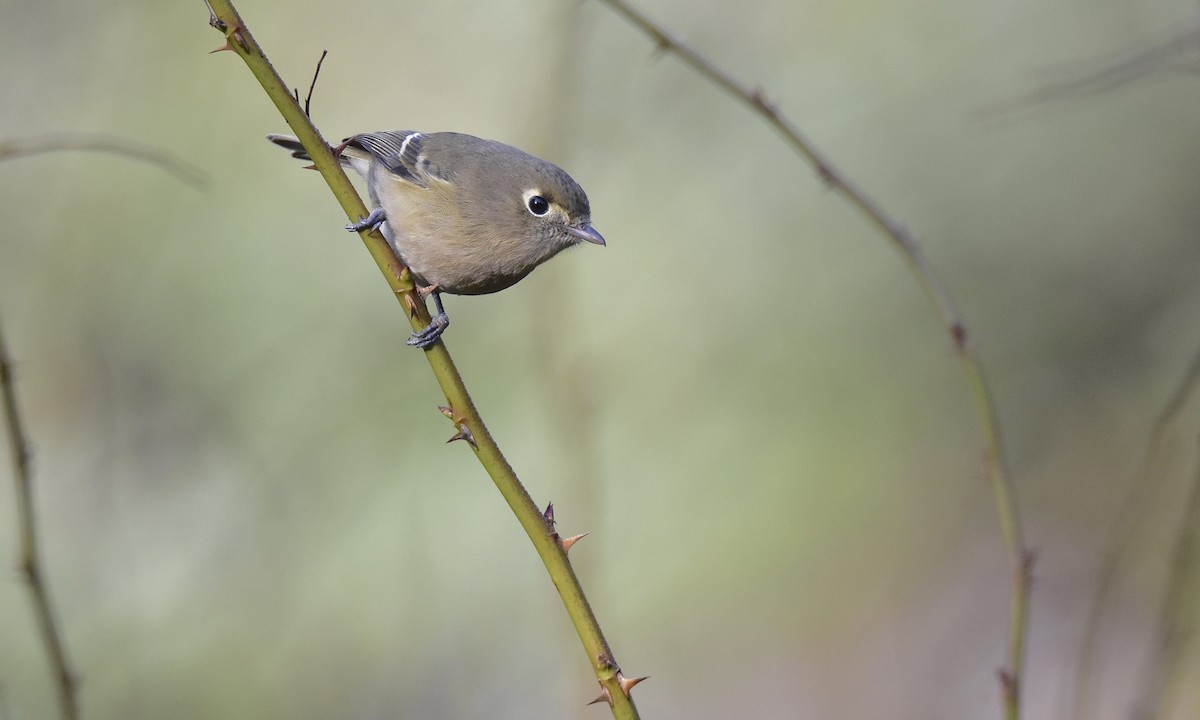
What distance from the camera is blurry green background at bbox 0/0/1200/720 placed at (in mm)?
5414

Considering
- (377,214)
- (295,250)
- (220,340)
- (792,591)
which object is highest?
(295,250)

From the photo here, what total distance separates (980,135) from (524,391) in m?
3.74

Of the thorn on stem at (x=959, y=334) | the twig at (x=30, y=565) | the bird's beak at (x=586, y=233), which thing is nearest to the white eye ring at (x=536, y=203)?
the bird's beak at (x=586, y=233)

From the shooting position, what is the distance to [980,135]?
732cm

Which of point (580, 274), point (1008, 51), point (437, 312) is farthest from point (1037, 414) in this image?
point (437, 312)

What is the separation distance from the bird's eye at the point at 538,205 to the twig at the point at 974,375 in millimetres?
1230

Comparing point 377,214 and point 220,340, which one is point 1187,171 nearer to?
point 377,214

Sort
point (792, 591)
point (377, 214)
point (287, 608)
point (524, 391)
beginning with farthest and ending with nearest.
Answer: point (792, 591) < point (524, 391) < point (287, 608) < point (377, 214)

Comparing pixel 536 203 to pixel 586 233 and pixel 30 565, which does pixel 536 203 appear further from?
pixel 30 565

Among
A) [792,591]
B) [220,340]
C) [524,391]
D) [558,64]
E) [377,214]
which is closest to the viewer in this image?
[558,64]

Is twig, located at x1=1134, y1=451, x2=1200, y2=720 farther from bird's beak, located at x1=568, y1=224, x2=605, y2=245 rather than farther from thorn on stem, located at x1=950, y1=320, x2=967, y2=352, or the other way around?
bird's beak, located at x1=568, y1=224, x2=605, y2=245

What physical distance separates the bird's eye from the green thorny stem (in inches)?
56.8

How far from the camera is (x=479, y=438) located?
7.07ft

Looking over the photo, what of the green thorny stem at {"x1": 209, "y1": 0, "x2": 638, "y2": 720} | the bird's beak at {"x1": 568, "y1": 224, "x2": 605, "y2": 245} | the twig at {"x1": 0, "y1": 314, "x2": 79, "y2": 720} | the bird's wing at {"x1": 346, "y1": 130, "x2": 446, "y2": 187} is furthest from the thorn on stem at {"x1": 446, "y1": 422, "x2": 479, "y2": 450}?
the bird's wing at {"x1": 346, "y1": 130, "x2": 446, "y2": 187}
